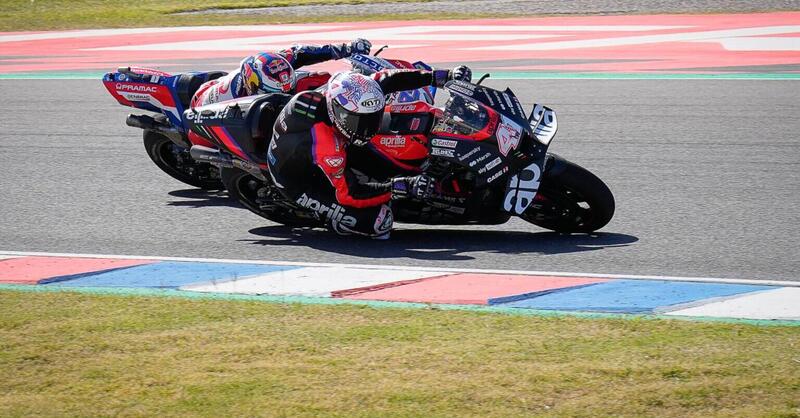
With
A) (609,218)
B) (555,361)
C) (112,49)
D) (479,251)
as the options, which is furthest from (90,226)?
(112,49)

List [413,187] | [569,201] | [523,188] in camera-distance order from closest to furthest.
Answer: [523,188] < [569,201] < [413,187]

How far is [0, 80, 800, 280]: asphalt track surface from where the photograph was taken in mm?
7082

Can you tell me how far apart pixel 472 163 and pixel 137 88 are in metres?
3.81

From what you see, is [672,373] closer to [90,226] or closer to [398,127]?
[398,127]

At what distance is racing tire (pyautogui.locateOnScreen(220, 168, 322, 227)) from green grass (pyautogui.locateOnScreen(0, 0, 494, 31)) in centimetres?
1498

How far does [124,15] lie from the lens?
25406 mm

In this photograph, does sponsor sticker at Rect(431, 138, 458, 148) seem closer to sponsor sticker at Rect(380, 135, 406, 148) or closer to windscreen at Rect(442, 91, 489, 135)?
windscreen at Rect(442, 91, 489, 135)

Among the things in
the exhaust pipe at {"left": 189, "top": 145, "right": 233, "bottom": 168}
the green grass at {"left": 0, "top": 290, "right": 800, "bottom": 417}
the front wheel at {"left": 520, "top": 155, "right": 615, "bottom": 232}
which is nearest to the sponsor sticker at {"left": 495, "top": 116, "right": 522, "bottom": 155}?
the front wheel at {"left": 520, "top": 155, "right": 615, "bottom": 232}

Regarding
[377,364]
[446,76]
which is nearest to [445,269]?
[446,76]

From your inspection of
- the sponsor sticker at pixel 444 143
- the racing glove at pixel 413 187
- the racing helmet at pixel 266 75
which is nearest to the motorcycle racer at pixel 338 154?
the racing glove at pixel 413 187

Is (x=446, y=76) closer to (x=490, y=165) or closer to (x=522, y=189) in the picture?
(x=490, y=165)

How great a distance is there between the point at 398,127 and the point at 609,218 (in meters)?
1.58

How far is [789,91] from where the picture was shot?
12836 mm

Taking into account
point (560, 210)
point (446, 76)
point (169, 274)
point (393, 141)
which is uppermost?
point (446, 76)
